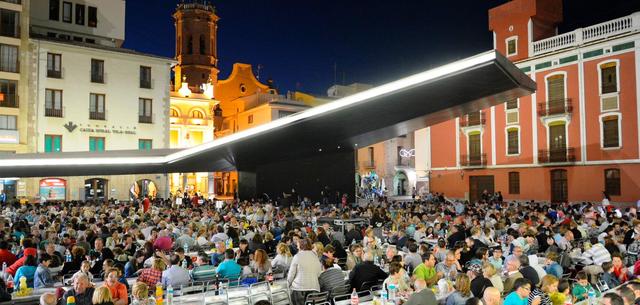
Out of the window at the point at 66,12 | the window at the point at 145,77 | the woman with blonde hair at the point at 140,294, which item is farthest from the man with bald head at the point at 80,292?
the window at the point at 66,12

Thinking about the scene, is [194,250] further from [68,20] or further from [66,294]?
[68,20]

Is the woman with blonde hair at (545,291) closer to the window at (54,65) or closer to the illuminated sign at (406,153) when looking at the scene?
the window at (54,65)

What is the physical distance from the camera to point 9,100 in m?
35.7

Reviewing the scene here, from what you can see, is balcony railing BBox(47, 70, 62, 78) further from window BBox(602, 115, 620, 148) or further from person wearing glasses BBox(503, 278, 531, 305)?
person wearing glasses BBox(503, 278, 531, 305)

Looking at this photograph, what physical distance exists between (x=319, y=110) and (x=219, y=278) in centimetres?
1033

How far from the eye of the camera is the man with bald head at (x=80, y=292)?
292 inches

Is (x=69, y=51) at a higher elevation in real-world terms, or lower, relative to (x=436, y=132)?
higher

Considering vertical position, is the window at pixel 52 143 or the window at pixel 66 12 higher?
the window at pixel 66 12

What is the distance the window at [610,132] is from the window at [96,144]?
35526 mm

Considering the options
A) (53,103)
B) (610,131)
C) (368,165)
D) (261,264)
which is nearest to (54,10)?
(53,103)

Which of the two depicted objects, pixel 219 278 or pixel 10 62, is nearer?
pixel 219 278

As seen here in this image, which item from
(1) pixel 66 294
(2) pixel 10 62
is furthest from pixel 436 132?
(1) pixel 66 294

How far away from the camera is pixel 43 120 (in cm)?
3691

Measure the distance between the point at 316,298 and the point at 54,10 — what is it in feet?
142
